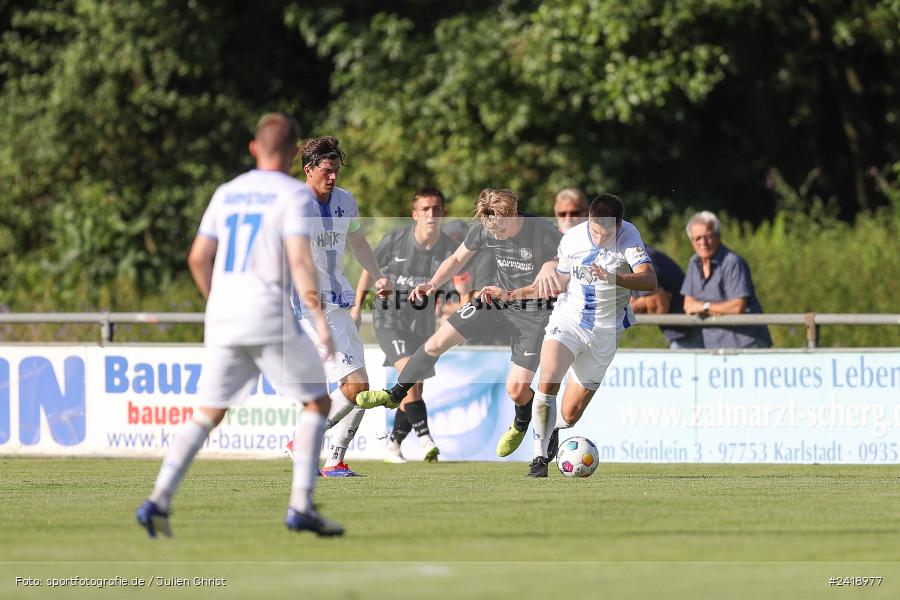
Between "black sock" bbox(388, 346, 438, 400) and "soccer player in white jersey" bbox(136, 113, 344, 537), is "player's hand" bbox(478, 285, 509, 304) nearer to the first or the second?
"black sock" bbox(388, 346, 438, 400)

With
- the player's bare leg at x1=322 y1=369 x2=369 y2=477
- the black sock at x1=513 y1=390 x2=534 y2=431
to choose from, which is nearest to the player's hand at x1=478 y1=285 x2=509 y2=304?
the black sock at x1=513 y1=390 x2=534 y2=431

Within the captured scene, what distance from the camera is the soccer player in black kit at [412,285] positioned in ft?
43.9

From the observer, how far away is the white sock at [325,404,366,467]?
1223 centimetres

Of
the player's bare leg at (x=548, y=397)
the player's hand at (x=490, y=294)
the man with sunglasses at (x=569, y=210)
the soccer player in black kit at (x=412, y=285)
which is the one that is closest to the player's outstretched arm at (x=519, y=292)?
the player's hand at (x=490, y=294)

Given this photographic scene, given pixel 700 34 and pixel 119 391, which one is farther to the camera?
pixel 700 34

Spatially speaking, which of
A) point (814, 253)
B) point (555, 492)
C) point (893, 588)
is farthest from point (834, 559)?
point (814, 253)

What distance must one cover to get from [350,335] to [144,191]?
16.2 m

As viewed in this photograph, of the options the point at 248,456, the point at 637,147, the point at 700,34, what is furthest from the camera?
the point at 637,147

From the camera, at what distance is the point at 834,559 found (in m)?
6.91

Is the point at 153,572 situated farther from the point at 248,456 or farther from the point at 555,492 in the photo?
the point at 248,456

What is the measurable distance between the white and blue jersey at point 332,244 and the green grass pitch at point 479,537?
1.34 m

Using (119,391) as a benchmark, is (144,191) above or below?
above

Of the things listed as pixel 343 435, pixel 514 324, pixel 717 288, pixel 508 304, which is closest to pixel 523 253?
pixel 508 304

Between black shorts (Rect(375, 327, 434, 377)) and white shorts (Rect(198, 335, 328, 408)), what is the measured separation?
225 inches
